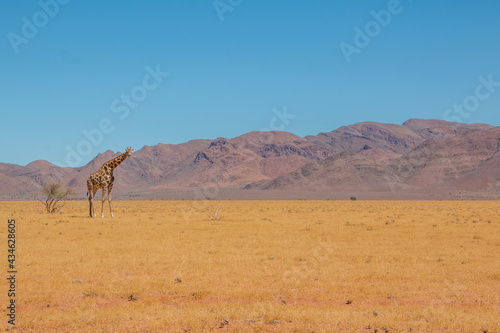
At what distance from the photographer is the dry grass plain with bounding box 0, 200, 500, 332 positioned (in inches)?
334

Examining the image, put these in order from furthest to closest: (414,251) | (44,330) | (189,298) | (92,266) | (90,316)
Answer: (414,251)
(92,266)
(189,298)
(90,316)
(44,330)

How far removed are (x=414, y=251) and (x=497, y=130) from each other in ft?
527

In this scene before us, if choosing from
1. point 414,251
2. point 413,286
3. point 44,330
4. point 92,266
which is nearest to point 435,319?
point 413,286

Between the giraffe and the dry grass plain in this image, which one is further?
the giraffe

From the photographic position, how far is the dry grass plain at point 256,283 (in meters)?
8.48

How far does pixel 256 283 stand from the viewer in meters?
11.7

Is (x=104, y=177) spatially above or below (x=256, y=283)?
above

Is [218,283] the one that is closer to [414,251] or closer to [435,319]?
[435,319]

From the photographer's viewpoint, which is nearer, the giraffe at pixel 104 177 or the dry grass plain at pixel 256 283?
the dry grass plain at pixel 256 283

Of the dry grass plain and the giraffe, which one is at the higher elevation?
the giraffe

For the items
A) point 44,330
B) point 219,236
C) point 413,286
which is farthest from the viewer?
point 219,236

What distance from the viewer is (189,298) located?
34.2 ft

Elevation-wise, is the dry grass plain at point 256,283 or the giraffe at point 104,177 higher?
the giraffe at point 104,177

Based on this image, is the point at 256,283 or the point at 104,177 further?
the point at 104,177
